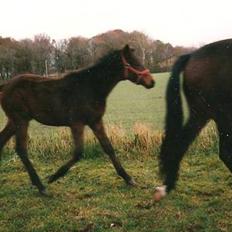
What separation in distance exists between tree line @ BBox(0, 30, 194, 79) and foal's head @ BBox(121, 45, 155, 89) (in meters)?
20.5

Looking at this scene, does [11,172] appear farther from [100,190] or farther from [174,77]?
[174,77]

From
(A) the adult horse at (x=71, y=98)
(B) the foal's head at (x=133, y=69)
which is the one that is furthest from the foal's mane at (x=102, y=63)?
(B) the foal's head at (x=133, y=69)

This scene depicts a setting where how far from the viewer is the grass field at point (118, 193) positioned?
4523mm

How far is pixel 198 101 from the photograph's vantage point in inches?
189

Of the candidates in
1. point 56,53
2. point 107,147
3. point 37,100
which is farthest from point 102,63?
point 56,53

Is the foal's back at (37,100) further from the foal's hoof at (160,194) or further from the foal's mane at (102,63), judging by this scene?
the foal's hoof at (160,194)

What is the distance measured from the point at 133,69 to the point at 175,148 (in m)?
1.62

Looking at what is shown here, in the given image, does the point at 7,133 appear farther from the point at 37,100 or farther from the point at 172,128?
the point at 172,128

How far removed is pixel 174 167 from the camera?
16.6ft

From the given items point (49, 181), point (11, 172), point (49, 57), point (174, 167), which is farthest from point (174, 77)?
point (49, 57)

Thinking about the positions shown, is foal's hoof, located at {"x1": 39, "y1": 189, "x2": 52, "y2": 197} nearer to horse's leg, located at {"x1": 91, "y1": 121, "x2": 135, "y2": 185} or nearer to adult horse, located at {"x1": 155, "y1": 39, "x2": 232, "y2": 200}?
horse's leg, located at {"x1": 91, "y1": 121, "x2": 135, "y2": 185}

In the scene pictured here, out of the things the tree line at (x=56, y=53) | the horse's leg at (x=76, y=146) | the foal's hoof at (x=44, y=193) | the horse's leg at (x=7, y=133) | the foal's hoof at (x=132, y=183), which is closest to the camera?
the foal's hoof at (x=44, y=193)

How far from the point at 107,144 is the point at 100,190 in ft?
2.41

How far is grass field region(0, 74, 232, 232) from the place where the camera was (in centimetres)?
452
